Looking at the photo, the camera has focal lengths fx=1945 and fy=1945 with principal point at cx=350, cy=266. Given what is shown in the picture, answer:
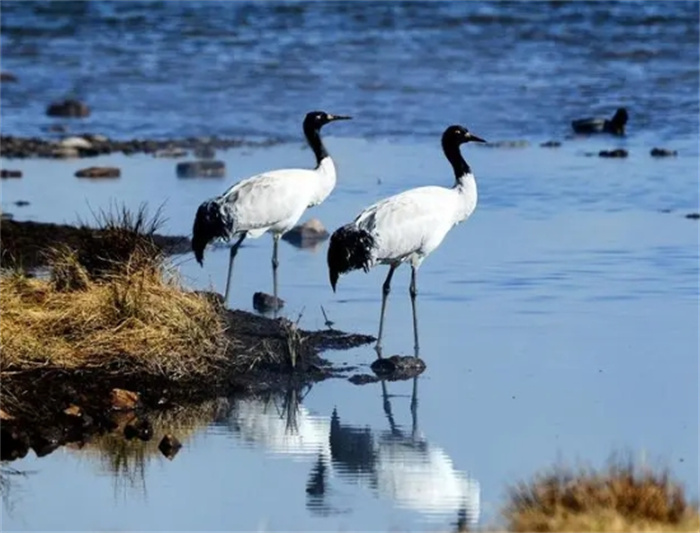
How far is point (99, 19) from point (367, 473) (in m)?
37.9

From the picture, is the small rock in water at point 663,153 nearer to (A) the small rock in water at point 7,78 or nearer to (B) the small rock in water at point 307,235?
(B) the small rock in water at point 307,235

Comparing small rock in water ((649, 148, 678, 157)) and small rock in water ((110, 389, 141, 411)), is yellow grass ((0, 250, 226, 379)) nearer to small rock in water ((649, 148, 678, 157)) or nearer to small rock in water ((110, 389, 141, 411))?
small rock in water ((110, 389, 141, 411))

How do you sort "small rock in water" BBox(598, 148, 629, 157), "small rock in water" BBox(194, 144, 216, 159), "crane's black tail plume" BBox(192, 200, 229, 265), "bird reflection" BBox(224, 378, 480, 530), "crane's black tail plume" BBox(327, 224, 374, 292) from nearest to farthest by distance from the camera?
"bird reflection" BBox(224, 378, 480, 530) → "crane's black tail plume" BBox(327, 224, 374, 292) → "crane's black tail plume" BBox(192, 200, 229, 265) → "small rock in water" BBox(598, 148, 629, 157) → "small rock in water" BBox(194, 144, 216, 159)

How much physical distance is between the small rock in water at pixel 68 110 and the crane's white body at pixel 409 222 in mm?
15184

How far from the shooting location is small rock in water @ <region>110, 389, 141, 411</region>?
400 inches

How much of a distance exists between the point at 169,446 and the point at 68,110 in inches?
720

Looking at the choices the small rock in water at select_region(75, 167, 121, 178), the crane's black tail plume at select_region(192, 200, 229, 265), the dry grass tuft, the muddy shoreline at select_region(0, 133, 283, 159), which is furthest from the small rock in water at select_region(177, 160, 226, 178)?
the dry grass tuft

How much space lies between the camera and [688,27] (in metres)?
38.7

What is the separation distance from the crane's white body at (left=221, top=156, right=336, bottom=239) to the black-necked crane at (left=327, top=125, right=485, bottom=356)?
1441mm

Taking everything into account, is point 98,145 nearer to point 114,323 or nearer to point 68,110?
point 68,110

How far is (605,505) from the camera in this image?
731 centimetres

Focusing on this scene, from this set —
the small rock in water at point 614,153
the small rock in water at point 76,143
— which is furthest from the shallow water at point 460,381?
the small rock in water at point 76,143

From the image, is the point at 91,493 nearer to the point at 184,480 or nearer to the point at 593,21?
the point at 184,480

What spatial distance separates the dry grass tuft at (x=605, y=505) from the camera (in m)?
7.14
